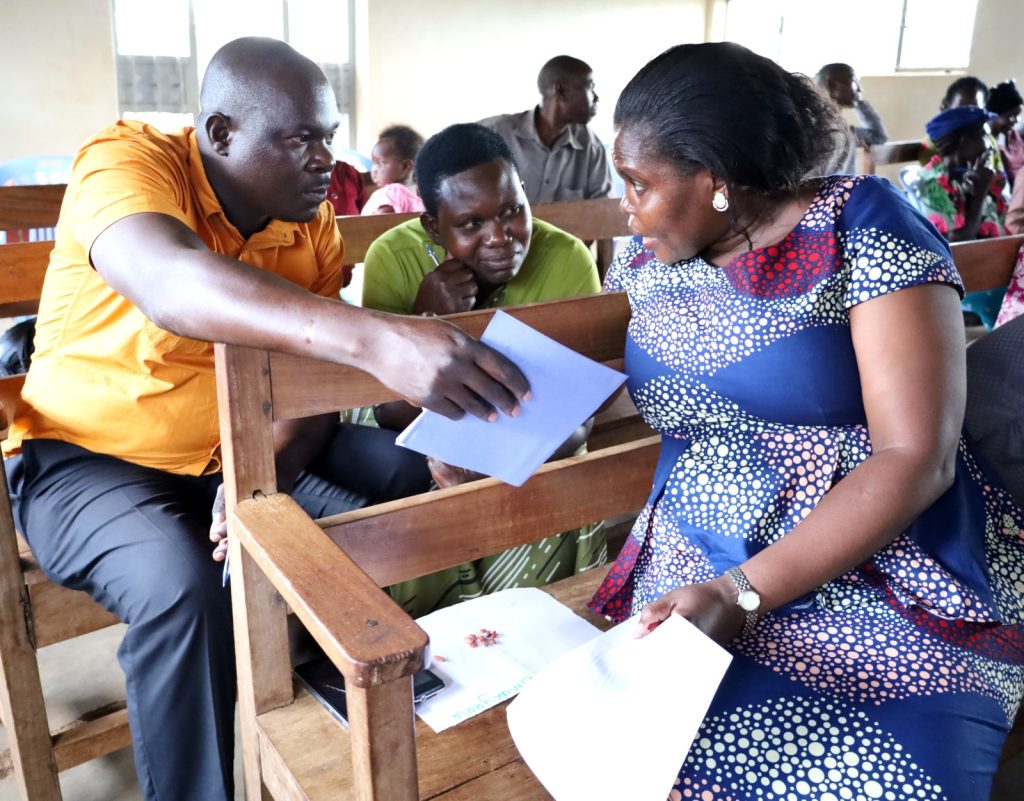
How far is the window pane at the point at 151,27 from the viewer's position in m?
6.07

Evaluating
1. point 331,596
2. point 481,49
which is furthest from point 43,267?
point 481,49

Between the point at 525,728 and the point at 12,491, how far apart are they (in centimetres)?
119

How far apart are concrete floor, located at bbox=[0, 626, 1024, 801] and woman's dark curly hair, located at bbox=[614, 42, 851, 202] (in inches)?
58.5

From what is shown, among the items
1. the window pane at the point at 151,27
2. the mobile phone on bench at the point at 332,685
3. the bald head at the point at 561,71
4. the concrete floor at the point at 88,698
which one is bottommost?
the concrete floor at the point at 88,698

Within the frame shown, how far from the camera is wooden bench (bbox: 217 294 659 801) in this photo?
2.85ft

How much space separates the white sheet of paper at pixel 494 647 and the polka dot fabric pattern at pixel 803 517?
0.56 feet

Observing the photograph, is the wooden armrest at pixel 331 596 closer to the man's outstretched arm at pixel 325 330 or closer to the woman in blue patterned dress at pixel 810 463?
the man's outstretched arm at pixel 325 330

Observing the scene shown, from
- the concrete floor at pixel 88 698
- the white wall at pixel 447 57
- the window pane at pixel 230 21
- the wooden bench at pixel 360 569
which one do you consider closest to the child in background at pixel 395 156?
the white wall at pixel 447 57

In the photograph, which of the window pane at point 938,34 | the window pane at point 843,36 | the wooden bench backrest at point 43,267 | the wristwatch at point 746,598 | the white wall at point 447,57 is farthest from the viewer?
the window pane at point 938,34

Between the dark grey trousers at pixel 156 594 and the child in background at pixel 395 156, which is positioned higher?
the child in background at pixel 395 156

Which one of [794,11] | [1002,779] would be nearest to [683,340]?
[1002,779]

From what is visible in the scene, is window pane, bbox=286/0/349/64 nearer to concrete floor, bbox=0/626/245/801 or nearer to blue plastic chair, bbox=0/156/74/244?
blue plastic chair, bbox=0/156/74/244

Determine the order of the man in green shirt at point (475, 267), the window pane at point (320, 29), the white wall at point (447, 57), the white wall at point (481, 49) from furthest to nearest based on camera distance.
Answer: the white wall at point (481, 49), the window pane at point (320, 29), the white wall at point (447, 57), the man in green shirt at point (475, 267)

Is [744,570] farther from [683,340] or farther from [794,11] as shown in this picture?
[794,11]
